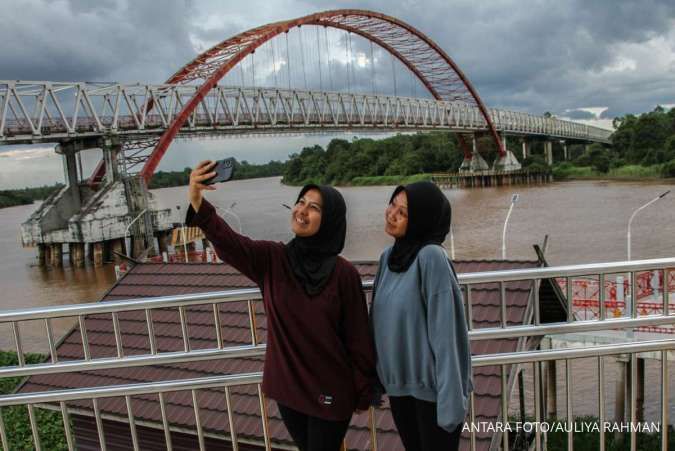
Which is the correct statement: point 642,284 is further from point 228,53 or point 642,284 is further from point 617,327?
point 228,53

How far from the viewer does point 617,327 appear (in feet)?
8.80

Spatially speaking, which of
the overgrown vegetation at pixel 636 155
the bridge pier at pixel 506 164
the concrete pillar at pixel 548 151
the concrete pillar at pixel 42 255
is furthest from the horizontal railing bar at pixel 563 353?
the concrete pillar at pixel 548 151

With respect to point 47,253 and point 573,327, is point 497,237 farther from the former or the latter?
point 573,327

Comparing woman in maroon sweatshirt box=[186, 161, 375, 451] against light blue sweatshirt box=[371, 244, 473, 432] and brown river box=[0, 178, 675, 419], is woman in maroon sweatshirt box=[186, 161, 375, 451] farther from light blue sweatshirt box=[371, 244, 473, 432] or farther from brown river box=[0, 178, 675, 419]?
brown river box=[0, 178, 675, 419]

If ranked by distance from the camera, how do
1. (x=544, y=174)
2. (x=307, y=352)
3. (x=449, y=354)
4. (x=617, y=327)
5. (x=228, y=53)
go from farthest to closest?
(x=544, y=174) < (x=228, y=53) < (x=617, y=327) < (x=307, y=352) < (x=449, y=354)

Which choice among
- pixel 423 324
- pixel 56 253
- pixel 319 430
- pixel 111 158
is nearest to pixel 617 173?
pixel 111 158

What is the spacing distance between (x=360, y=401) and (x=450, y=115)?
196 ft

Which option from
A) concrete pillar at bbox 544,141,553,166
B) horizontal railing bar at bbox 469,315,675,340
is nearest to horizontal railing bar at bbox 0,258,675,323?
horizontal railing bar at bbox 469,315,675,340

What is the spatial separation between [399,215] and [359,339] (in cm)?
52

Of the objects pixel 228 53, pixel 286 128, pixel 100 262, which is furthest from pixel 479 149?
pixel 100 262

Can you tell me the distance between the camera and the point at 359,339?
92.1 inches

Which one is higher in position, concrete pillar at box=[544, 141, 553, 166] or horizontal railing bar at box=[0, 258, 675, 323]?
horizontal railing bar at box=[0, 258, 675, 323]

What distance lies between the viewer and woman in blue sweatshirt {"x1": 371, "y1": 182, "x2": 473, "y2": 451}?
217 centimetres

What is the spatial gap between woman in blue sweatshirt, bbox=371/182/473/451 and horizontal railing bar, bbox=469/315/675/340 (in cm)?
40
